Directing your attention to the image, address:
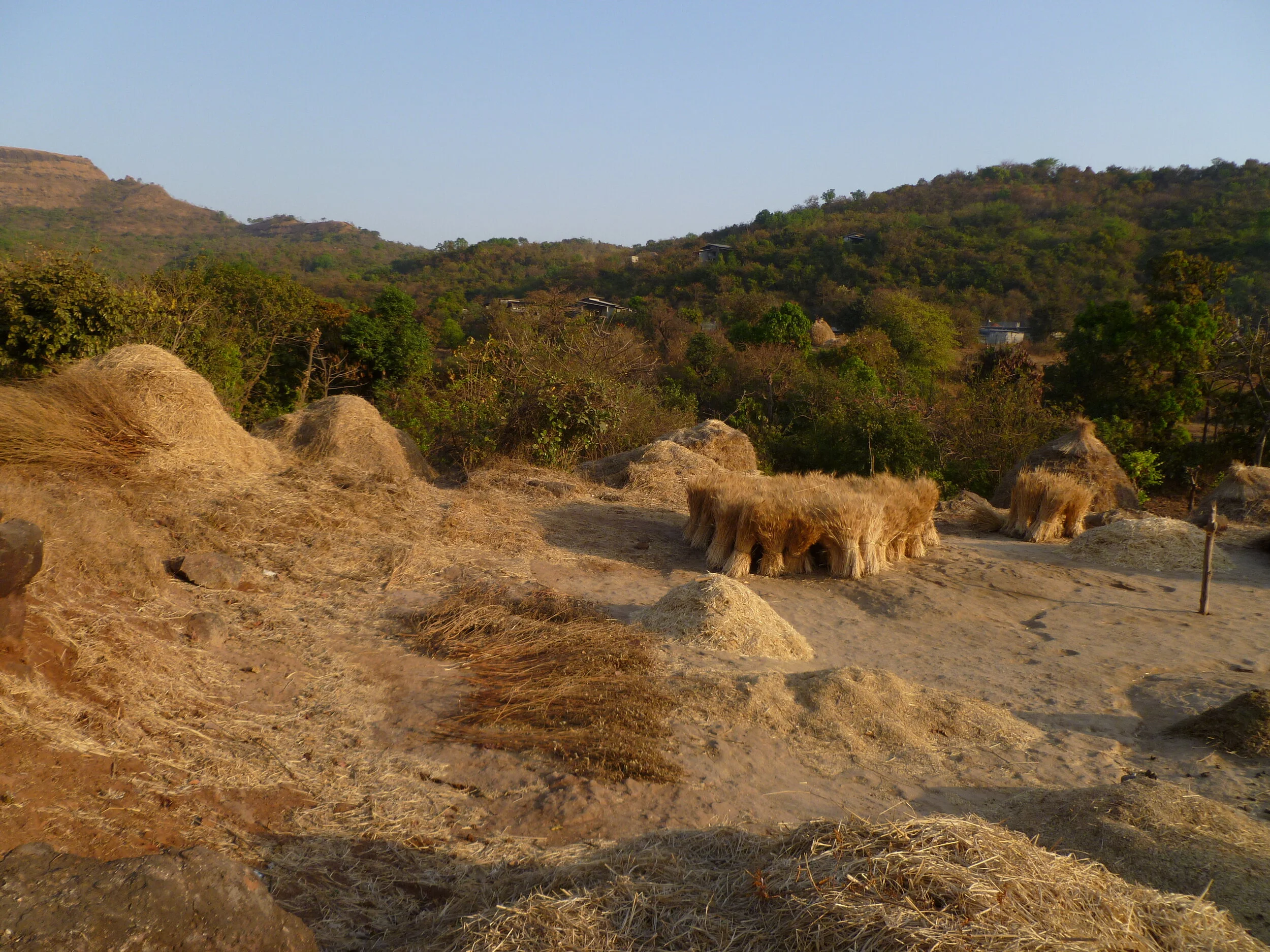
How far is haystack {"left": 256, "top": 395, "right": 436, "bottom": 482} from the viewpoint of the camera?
30.8ft

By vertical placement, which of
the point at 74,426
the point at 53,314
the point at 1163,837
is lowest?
the point at 1163,837

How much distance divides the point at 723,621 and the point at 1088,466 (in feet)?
26.2

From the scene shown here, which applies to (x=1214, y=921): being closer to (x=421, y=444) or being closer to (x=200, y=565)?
(x=200, y=565)

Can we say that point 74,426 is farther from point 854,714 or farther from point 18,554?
point 854,714

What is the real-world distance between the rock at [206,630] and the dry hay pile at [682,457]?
6268 mm

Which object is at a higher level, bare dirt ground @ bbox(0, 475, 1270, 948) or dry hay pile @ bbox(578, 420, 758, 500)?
dry hay pile @ bbox(578, 420, 758, 500)

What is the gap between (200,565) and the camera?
17.6 ft

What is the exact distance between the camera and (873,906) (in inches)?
74.4

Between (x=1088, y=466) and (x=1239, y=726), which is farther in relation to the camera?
(x=1088, y=466)

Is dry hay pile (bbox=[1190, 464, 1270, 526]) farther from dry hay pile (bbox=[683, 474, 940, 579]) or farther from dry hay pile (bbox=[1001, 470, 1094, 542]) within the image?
dry hay pile (bbox=[683, 474, 940, 579])

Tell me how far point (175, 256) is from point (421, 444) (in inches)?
1954

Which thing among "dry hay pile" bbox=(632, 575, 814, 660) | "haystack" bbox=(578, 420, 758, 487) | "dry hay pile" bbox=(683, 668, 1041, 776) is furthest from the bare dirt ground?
"haystack" bbox=(578, 420, 758, 487)

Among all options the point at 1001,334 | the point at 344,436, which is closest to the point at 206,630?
the point at 344,436

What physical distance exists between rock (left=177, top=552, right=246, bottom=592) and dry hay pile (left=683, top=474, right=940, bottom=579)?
393 centimetres
